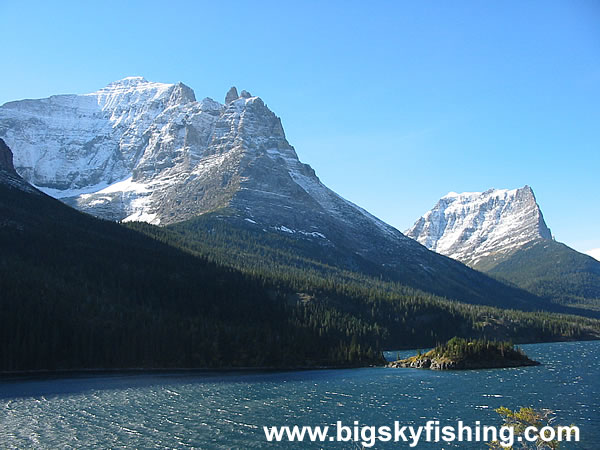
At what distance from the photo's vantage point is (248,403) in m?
101

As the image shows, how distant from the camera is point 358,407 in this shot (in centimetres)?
9738

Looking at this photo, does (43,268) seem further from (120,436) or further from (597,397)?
(597,397)

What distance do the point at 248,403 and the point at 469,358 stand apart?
90.5 metres

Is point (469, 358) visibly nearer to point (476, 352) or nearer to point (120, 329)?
point (476, 352)

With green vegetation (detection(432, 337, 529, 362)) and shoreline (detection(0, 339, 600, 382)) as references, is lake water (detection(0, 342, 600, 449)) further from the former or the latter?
green vegetation (detection(432, 337, 529, 362))

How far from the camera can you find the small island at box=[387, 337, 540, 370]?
165250 millimetres

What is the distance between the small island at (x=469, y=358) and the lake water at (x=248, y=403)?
1701 centimetres

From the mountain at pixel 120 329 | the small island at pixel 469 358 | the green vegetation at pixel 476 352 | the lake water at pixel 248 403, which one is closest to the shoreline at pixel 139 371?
the mountain at pixel 120 329

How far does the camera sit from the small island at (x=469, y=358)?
16525 centimetres

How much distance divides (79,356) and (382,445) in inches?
3973

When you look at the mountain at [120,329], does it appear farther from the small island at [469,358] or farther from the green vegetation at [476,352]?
the green vegetation at [476,352]

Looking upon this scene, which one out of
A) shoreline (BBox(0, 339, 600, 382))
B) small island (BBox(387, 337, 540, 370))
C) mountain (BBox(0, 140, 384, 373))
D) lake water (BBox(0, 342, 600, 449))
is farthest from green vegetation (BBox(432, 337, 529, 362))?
mountain (BBox(0, 140, 384, 373))

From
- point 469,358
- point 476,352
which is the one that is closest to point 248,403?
point 469,358

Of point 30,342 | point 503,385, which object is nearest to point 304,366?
point 503,385
